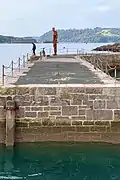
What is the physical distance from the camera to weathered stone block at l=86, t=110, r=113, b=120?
14.7 m

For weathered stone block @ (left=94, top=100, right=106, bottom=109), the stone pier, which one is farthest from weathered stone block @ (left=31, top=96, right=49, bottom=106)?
weathered stone block @ (left=94, top=100, right=106, bottom=109)

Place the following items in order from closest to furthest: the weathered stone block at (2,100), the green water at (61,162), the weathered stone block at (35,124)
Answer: the green water at (61,162) < the weathered stone block at (2,100) < the weathered stone block at (35,124)

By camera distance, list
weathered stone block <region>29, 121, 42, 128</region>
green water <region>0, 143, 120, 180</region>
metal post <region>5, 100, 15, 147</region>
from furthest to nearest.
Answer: weathered stone block <region>29, 121, 42, 128</region>
metal post <region>5, 100, 15, 147</region>
green water <region>0, 143, 120, 180</region>

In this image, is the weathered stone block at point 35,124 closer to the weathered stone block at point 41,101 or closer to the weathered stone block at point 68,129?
the weathered stone block at point 41,101

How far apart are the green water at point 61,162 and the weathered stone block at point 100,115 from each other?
932 mm

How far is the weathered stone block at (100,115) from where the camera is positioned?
14742 mm

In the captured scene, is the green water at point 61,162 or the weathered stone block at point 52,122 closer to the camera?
the green water at point 61,162

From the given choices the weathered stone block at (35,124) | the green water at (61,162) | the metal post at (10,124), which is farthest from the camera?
the weathered stone block at (35,124)

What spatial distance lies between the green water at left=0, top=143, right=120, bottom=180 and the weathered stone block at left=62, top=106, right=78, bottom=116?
107 cm

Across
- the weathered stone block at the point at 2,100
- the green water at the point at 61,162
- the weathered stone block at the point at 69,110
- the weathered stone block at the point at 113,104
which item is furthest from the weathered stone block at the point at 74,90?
the weathered stone block at the point at 2,100

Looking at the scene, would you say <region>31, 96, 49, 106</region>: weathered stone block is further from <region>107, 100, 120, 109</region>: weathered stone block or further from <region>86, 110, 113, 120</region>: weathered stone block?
<region>107, 100, 120, 109</region>: weathered stone block

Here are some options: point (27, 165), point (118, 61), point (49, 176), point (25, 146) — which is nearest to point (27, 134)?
point (25, 146)

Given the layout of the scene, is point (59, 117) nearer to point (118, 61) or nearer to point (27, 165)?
point (27, 165)

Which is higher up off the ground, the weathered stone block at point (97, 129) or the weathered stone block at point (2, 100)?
the weathered stone block at point (2, 100)
